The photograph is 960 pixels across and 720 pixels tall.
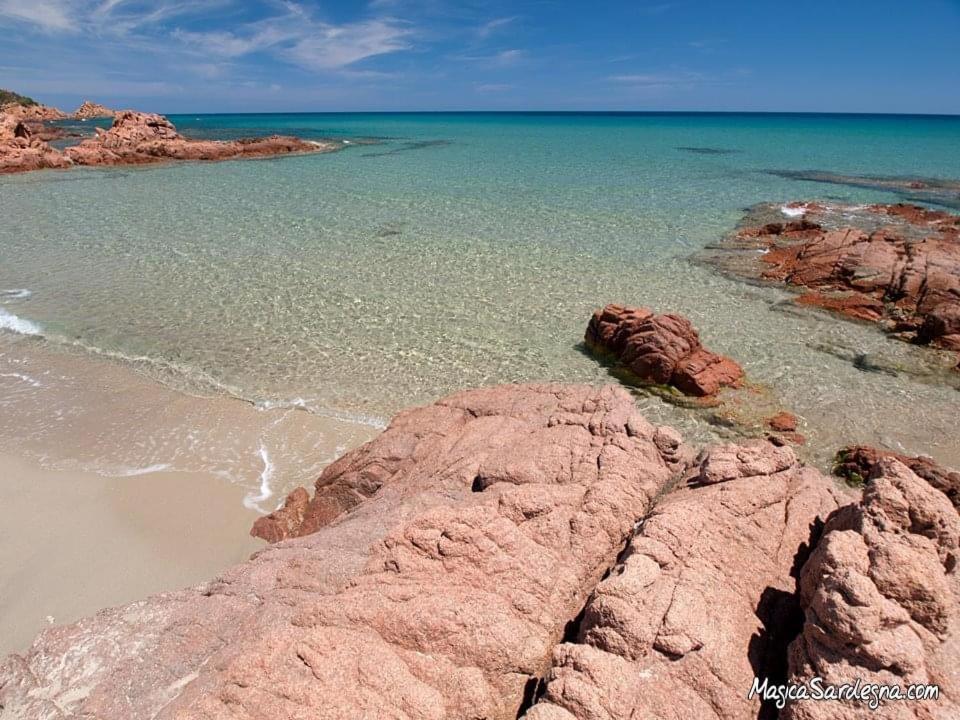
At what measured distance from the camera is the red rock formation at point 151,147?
145 feet

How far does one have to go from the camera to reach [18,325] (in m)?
14.0

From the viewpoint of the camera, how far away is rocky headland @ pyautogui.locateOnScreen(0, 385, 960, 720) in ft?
11.9

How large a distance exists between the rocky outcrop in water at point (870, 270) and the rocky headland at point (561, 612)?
10792 millimetres

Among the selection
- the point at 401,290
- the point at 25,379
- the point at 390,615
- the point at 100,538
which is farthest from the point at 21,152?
the point at 390,615

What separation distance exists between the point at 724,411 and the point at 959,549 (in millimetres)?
6350

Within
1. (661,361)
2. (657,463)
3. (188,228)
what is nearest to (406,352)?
(661,361)

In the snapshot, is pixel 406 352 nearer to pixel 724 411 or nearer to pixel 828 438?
pixel 724 411

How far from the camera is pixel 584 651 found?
3799 millimetres

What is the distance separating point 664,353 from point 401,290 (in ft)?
25.9

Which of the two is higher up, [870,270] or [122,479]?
[870,270]

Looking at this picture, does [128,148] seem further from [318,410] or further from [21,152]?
[318,410]

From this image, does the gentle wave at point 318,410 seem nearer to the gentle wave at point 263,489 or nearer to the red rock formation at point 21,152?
the gentle wave at point 263,489

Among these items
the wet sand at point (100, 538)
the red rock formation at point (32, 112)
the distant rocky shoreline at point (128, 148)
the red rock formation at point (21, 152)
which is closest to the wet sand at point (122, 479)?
the wet sand at point (100, 538)

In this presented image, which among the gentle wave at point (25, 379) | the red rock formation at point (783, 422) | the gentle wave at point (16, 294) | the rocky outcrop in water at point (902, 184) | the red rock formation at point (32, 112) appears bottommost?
the red rock formation at point (783, 422)
